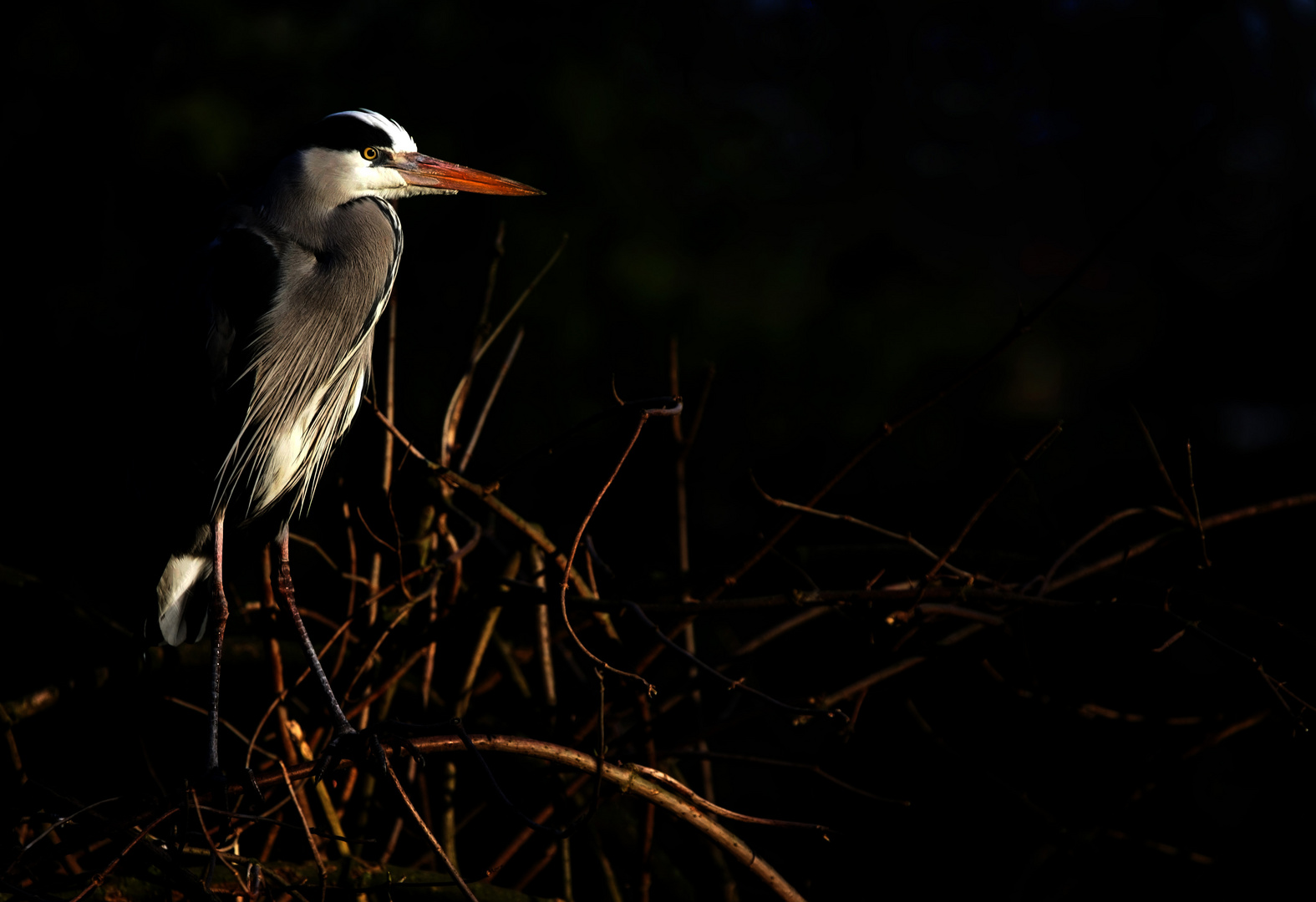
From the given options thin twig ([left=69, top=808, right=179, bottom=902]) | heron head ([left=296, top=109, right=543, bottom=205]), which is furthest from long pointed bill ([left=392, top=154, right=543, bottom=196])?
thin twig ([left=69, top=808, right=179, bottom=902])

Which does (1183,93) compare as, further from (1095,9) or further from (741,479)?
(741,479)

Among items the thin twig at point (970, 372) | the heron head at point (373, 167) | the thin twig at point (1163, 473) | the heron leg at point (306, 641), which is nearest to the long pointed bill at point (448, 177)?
the heron head at point (373, 167)

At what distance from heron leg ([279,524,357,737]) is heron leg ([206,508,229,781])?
0.10m

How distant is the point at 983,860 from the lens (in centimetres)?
226

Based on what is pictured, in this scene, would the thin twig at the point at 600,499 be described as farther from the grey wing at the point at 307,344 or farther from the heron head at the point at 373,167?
the heron head at the point at 373,167

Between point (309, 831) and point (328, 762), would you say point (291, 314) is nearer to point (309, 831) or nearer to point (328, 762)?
point (328, 762)

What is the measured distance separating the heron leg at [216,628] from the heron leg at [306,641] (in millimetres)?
100

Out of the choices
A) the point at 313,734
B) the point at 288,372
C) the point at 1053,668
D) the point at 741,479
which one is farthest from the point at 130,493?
the point at 1053,668

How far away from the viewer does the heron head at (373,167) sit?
1955 millimetres

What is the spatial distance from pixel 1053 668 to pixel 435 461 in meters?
1.33

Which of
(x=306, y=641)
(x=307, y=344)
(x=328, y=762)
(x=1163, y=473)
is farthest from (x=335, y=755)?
(x=1163, y=473)

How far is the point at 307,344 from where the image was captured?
189 cm

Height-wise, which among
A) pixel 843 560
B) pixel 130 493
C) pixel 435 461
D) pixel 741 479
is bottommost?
pixel 741 479

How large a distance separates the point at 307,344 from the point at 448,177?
1.36 feet
